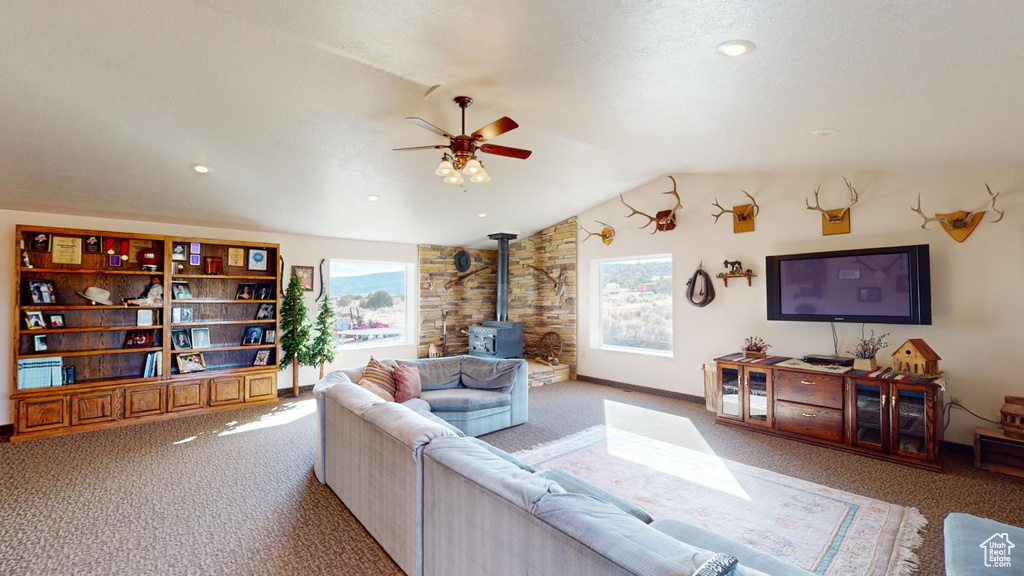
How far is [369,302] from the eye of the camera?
285 inches

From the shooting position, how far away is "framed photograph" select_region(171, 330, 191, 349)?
17.3ft

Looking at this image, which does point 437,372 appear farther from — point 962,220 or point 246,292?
point 962,220

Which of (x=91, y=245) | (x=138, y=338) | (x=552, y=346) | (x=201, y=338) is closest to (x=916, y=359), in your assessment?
(x=552, y=346)

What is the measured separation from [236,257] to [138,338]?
4.59 feet

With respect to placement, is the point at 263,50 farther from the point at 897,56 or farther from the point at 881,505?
the point at 881,505

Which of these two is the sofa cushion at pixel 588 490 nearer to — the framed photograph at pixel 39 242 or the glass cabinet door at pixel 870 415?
the glass cabinet door at pixel 870 415

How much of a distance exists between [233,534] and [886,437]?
5.01 meters

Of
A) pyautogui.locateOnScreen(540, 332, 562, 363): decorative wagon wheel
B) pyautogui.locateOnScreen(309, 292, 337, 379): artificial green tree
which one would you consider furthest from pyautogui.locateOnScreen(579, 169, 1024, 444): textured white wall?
pyautogui.locateOnScreen(309, 292, 337, 379): artificial green tree

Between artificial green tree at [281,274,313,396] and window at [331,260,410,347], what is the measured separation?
31.2 inches

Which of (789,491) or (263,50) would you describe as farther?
(789,491)

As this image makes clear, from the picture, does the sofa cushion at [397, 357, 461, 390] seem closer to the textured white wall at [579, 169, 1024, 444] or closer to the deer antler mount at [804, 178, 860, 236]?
the textured white wall at [579, 169, 1024, 444]

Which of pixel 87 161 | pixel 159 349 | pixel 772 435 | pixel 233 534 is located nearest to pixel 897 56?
pixel 772 435

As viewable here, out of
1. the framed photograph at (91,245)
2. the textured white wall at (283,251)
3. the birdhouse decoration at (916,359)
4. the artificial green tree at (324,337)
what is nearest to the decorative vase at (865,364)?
the birdhouse decoration at (916,359)

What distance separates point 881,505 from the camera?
2.97 metres
